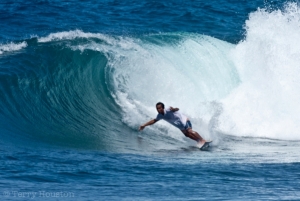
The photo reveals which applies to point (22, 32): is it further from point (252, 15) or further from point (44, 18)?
point (252, 15)

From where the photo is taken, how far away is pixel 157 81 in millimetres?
16984

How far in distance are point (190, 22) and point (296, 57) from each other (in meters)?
9.31

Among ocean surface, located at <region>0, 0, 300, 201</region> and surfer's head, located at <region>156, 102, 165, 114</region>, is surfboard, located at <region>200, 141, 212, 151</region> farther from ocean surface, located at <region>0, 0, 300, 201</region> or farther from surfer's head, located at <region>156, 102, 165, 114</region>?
surfer's head, located at <region>156, 102, 165, 114</region>

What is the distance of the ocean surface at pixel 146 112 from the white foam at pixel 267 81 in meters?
0.04

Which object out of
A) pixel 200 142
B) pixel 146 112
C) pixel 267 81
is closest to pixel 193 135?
pixel 200 142

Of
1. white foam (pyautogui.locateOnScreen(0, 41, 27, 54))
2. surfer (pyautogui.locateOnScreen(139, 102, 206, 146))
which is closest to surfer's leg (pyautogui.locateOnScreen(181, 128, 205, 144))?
surfer (pyautogui.locateOnScreen(139, 102, 206, 146))

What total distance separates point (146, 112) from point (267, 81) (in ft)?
14.5

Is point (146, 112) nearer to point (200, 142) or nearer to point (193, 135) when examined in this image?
point (193, 135)

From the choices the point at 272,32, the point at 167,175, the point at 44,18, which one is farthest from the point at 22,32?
the point at 167,175

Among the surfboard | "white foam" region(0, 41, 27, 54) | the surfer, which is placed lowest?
the surfboard

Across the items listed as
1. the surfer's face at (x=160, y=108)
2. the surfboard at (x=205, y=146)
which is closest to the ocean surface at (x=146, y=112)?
the surfboard at (x=205, y=146)

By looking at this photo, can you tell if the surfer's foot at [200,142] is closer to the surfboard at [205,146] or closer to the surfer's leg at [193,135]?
the surfer's leg at [193,135]

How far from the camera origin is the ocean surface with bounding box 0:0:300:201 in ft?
30.5

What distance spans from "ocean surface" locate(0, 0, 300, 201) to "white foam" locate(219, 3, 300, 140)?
4 centimetres
